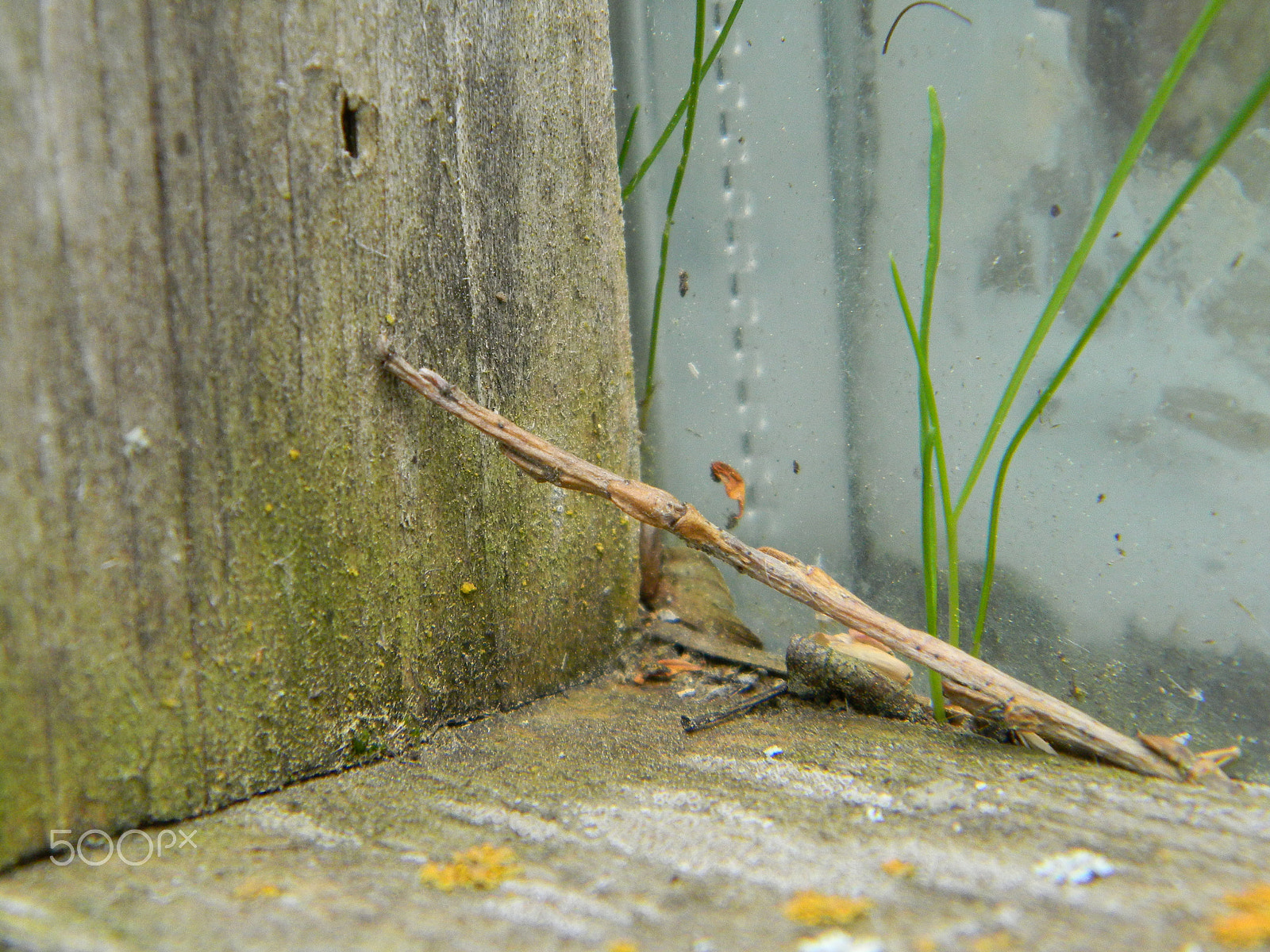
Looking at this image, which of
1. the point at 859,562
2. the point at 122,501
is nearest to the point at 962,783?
the point at 859,562

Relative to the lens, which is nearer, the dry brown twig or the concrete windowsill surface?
the concrete windowsill surface

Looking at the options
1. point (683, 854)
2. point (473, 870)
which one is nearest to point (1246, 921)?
point (683, 854)

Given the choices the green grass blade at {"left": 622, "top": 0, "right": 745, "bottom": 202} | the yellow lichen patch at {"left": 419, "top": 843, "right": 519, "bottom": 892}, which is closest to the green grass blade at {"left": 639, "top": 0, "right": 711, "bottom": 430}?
the green grass blade at {"left": 622, "top": 0, "right": 745, "bottom": 202}

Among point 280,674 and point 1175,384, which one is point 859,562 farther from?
point 280,674

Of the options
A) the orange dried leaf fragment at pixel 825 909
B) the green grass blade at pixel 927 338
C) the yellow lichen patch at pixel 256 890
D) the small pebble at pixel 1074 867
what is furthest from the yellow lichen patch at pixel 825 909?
the green grass blade at pixel 927 338

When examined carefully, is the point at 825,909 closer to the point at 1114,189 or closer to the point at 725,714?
the point at 725,714

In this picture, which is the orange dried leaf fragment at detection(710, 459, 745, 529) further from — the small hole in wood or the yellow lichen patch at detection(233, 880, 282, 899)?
the yellow lichen patch at detection(233, 880, 282, 899)

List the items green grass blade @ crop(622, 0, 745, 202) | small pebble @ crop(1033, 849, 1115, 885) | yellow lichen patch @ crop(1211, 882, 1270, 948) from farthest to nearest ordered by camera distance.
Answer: green grass blade @ crop(622, 0, 745, 202)
small pebble @ crop(1033, 849, 1115, 885)
yellow lichen patch @ crop(1211, 882, 1270, 948)
